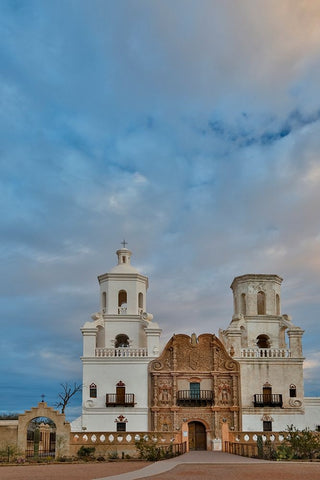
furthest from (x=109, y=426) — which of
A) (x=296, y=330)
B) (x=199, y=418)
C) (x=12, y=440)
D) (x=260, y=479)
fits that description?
(x=260, y=479)

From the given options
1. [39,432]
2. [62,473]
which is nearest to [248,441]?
[39,432]

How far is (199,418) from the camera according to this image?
44812 millimetres

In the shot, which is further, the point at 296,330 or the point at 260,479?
the point at 296,330

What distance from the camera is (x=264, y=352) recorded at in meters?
46.7

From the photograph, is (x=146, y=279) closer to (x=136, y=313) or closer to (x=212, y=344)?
(x=136, y=313)

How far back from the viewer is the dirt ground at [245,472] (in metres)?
21.5

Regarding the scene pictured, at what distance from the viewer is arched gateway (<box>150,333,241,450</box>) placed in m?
44.5

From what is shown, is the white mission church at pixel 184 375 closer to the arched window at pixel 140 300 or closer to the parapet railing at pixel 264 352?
the parapet railing at pixel 264 352

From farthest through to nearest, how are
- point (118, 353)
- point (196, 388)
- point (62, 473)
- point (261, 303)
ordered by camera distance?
1. point (261, 303)
2. point (196, 388)
3. point (118, 353)
4. point (62, 473)

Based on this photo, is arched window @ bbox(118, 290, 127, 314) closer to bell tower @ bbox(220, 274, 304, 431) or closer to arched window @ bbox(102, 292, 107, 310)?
arched window @ bbox(102, 292, 107, 310)

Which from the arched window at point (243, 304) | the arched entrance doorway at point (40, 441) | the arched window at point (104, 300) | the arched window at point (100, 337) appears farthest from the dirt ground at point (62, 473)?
the arched window at point (243, 304)

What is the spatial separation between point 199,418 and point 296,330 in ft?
33.6

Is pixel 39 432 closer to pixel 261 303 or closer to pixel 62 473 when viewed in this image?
pixel 62 473

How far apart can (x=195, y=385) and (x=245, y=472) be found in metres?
22.8
